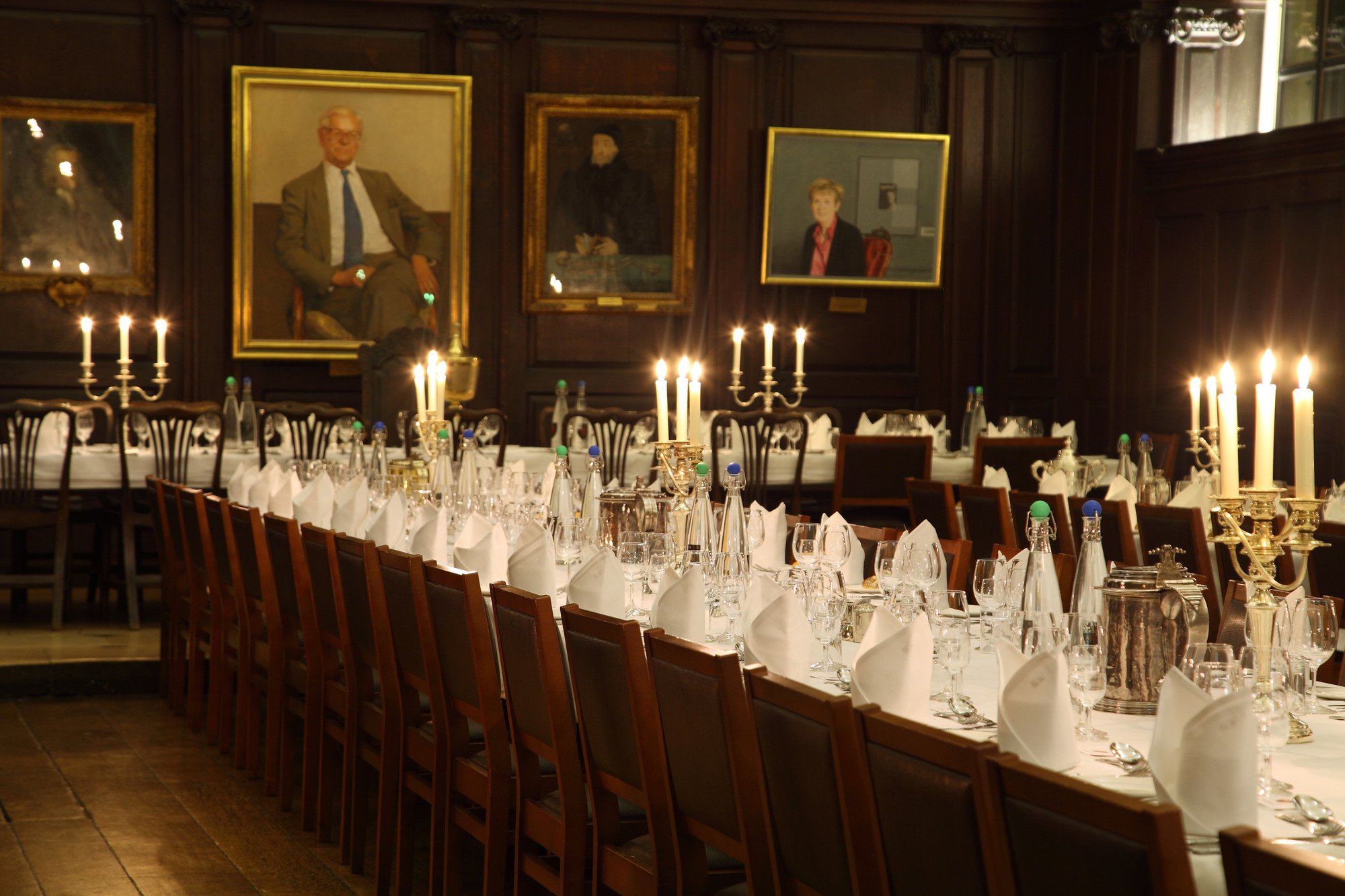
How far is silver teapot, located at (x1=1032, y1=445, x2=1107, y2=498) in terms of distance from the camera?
6.45 meters

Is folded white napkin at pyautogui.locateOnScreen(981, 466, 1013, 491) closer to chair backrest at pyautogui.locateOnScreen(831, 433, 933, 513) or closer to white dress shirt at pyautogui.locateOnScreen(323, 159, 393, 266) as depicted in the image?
chair backrest at pyautogui.locateOnScreen(831, 433, 933, 513)

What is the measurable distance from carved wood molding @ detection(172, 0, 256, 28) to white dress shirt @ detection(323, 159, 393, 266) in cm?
100

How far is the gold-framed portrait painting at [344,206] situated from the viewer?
955 cm

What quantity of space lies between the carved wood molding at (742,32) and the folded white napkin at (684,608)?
7707 mm

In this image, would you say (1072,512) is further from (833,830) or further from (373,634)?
(833,830)

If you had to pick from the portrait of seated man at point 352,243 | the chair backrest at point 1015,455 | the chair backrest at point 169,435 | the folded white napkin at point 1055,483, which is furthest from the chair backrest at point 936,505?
the portrait of seated man at point 352,243

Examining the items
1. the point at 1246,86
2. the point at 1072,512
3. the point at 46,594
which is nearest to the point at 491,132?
the point at 46,594

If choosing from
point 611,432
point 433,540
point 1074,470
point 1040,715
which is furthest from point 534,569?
point 611,432

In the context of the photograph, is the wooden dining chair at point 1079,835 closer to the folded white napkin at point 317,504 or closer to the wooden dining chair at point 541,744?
the wooden dining chair at point 541,744

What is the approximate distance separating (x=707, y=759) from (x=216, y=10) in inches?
331

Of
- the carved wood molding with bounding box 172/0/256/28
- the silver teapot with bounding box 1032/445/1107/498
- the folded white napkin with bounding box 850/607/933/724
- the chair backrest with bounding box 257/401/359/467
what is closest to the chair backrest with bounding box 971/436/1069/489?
the silver teapot with bounding box 1032/445/1107/498

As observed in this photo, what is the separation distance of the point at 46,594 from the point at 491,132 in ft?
13.0

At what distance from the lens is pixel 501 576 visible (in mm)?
3723

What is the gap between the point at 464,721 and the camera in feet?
10.6
